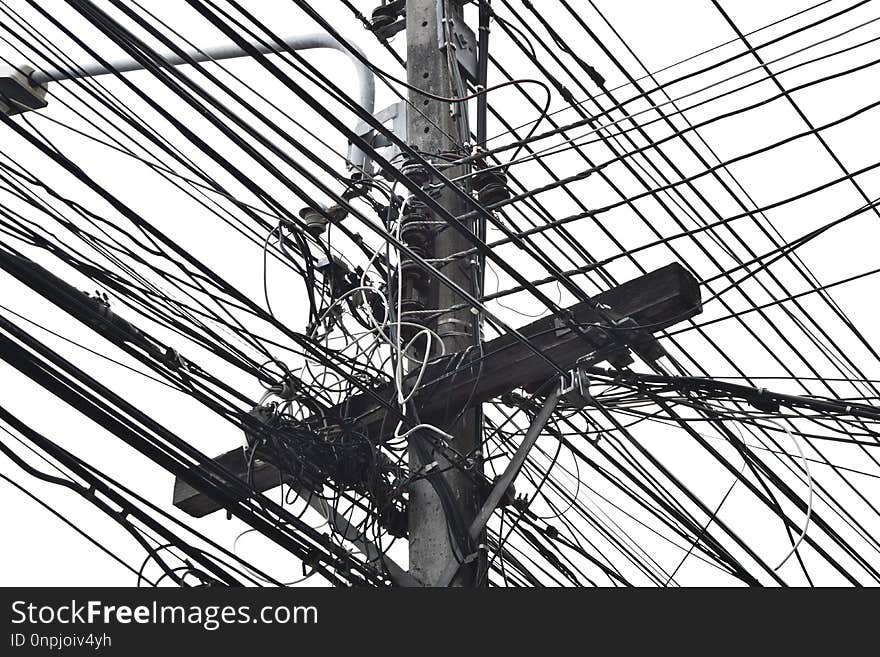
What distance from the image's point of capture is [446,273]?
4.93 metres

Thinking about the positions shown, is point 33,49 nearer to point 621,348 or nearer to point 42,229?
point 42,229

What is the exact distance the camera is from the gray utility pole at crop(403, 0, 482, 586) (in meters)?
4.53

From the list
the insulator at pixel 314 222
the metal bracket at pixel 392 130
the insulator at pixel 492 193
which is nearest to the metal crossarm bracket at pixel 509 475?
the insulator at pixel 492 193

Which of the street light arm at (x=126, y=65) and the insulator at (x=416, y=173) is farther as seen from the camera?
the insulator at (x=416, y=173)

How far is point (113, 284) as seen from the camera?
4305 mm

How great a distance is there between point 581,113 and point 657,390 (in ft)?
4.93

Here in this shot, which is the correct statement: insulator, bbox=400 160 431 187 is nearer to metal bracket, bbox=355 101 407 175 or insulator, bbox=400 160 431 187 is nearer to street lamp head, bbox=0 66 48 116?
metal bracket, bbox=355 101 407 175

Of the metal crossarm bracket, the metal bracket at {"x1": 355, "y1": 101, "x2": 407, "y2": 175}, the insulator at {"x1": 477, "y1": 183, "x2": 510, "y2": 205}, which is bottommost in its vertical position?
the metal crossarm bracket

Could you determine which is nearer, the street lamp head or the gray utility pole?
the street lamp head

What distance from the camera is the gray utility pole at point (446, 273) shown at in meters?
4.53

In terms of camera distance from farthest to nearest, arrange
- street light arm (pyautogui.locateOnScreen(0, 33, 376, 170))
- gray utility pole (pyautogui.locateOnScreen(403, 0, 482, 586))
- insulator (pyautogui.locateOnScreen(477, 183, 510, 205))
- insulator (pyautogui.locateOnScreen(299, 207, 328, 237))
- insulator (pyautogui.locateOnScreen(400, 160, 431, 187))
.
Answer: insulator (pyautogui.locateOnScreen(400, 160, 431, 187))
insulator (pyautogui.locateOnScreen(477, 183, 510, 205))
insulator (pyautogui.locateOnScreen(299, 207, 328, 237))
gray utility pole (pyautogui.locateOnScreen(403, 0, 482, 586))
street light arm (pyautogui.locateOnScreen(0, 33, 376, 170))

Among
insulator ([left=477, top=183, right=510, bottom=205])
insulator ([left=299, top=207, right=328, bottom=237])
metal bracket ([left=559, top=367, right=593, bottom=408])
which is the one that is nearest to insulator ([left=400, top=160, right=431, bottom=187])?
insulator ([left=477, top=183, right=510, bottom=205])

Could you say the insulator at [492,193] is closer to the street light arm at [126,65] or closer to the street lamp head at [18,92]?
the street light arm at [126,65]

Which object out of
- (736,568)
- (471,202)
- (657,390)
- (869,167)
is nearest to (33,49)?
(471,202)
